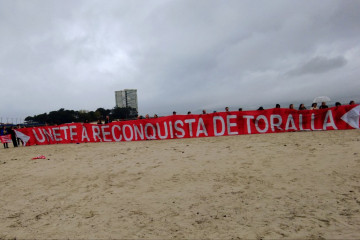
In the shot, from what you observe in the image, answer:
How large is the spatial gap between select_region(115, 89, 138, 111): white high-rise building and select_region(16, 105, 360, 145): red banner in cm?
8160

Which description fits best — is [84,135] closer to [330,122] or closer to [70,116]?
[330,122]

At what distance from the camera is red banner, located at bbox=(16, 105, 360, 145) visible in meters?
12.5

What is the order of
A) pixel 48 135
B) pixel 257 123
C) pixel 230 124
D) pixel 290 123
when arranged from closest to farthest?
1. pixel 290 123
2. pixel 257 123
3. pixel 230 124
4. pixel 48 135

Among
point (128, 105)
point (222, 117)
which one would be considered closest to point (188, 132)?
point (222, 117)

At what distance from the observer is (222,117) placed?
13.6 m

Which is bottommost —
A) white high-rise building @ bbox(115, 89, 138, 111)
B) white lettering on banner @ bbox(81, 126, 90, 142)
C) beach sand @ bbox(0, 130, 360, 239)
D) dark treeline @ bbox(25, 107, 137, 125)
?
beach sand @ bbox(0, 130, 360, 239)

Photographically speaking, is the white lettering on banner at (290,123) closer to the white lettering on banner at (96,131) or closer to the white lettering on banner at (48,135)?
the white lettering on banner at (96,131)

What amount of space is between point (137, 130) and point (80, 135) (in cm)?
478

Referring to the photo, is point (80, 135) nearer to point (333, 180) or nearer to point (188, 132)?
point (188, 132)

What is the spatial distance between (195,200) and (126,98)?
96789 mm

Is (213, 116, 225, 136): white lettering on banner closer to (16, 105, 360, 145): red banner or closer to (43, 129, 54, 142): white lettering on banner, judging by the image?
(16, 105, 360, 145): red banner

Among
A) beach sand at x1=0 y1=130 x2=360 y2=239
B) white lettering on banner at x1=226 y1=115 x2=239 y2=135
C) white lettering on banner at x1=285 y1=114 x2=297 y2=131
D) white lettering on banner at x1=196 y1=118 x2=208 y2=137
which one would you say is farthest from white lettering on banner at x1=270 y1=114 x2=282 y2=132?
beach sand at x1=0 y1=130 x2=360 y2=239

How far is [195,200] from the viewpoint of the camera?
404cm

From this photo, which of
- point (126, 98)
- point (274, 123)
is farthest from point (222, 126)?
point (126, 98)
